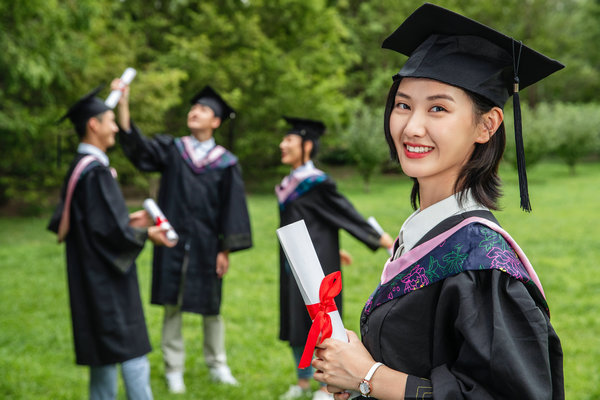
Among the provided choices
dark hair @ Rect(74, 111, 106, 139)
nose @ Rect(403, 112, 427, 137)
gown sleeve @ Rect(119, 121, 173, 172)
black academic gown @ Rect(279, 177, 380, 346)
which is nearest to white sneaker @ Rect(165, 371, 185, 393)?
black academic gown @ Rect(279, 177, 380, 346)

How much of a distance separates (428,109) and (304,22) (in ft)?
62.2

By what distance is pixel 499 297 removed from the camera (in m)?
1.27

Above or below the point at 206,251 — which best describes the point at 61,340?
below

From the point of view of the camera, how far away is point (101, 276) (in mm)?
3332

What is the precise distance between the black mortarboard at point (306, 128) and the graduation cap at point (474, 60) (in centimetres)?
272

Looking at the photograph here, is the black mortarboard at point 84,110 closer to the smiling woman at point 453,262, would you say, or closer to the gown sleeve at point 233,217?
the gown sleeve at point 233,217

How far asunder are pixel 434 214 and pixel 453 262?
192mm

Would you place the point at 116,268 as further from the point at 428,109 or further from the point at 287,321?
the point at 428,109

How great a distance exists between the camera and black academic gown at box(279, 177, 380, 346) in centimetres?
400

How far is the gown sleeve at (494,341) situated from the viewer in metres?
1.22

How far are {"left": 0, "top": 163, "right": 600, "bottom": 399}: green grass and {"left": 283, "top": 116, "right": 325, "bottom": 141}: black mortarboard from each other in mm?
1890

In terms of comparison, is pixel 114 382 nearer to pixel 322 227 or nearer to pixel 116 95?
pixel 322 227

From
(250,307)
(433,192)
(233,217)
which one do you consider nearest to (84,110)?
(233,217)

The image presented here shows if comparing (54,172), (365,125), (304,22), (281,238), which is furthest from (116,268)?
(304,22)
